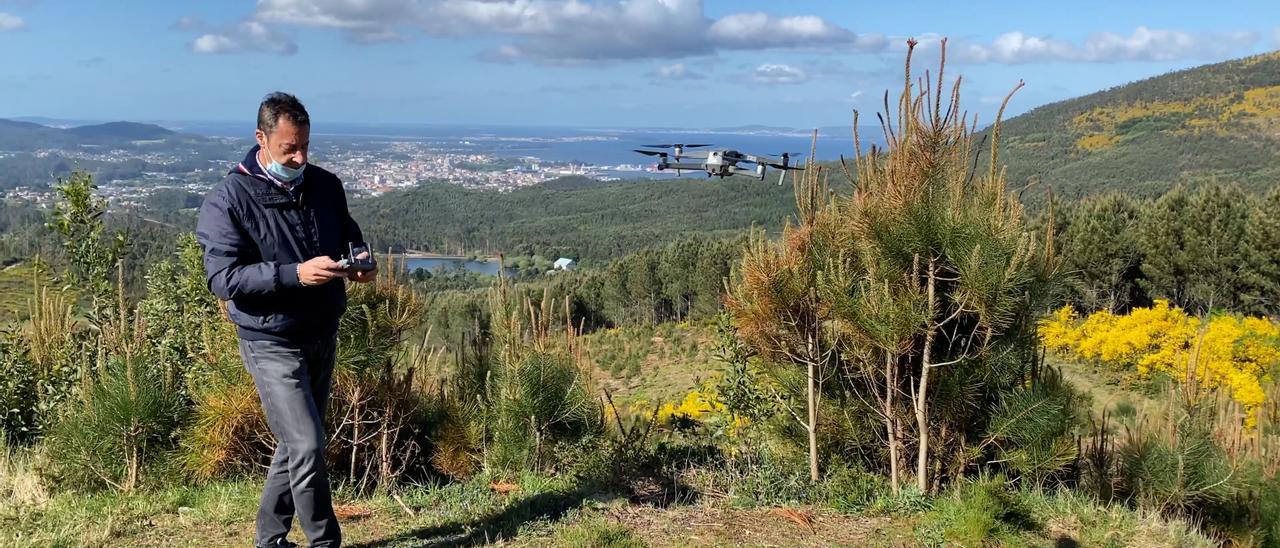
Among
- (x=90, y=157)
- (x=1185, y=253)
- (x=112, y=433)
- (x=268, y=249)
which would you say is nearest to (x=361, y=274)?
(x=268, y=249)

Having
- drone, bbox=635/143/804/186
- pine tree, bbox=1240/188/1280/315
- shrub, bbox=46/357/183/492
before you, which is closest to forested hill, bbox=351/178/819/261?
pine tree, bbox=1240/188/1280/315

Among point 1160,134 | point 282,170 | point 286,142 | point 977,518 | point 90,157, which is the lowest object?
point 90,157

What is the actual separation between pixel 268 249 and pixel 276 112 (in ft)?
1.64

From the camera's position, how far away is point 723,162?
748 cm

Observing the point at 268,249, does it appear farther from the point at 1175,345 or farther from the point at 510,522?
the point at 1175,345

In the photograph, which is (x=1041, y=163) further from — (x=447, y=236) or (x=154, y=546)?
(x=154, y=546)

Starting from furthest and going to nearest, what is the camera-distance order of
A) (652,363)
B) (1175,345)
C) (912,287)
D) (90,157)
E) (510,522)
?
1. (90,157)
2. (652,363)
3. (1175,345)
4. (912,287)
5. (510,522)

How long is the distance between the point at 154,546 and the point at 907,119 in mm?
4080

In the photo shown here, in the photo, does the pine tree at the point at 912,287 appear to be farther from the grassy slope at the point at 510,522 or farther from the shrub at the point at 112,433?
the shrub at the point at 112,433

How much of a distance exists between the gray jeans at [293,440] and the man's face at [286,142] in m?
0.68

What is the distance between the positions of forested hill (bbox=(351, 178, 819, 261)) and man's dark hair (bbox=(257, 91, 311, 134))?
91.7m

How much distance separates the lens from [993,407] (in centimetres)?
440

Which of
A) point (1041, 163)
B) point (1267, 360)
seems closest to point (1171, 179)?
point (1041, 163)

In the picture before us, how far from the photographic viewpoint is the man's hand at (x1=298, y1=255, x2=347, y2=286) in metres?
2.74
